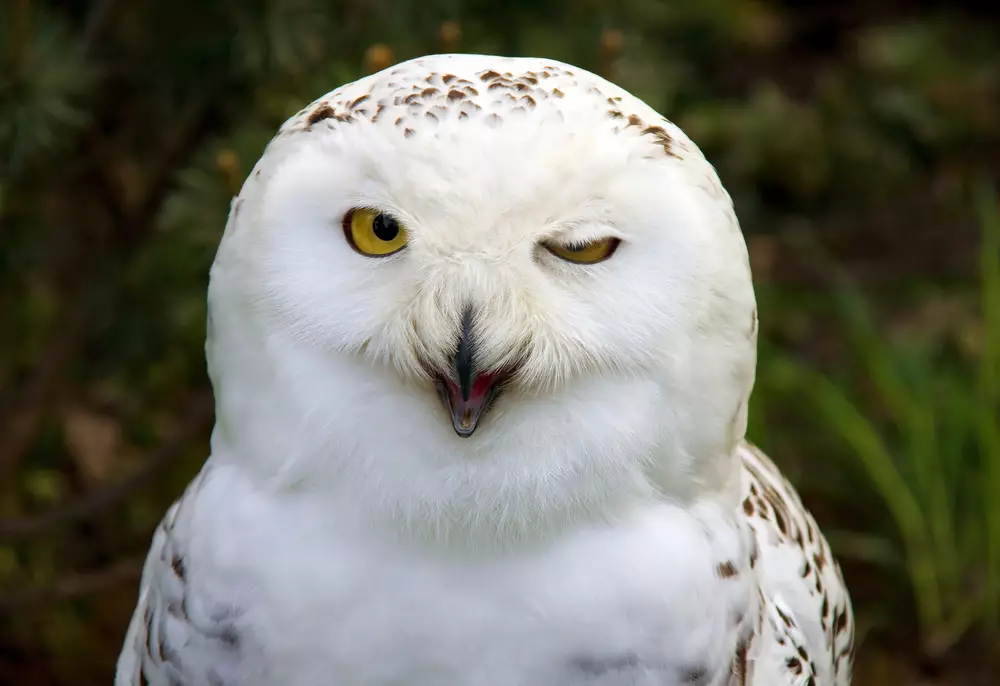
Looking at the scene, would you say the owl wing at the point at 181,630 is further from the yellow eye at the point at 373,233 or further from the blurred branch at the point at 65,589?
the blurred branch at the point at 65,589

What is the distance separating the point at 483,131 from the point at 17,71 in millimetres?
983

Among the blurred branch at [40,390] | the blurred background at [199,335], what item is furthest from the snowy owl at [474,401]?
the blurred branch at [40,390]

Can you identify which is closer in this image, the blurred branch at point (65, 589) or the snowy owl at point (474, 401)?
the snowy owl at point (474, 401)

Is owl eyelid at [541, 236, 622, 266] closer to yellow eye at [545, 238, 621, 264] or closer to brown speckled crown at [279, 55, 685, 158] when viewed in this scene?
yellow eye at [545, 238, 621, 264]

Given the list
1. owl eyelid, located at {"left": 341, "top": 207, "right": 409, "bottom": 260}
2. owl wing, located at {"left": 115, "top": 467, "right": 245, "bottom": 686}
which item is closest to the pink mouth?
owl eyelid, located at {"left": 341, "top": 207, "right": 409, "bottom": 260}

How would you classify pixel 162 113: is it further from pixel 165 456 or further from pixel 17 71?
pixel 165 456

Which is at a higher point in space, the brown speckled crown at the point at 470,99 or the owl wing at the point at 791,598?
the brown speckled crown at the point at 470,99

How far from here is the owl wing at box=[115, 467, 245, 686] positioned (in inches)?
51.5

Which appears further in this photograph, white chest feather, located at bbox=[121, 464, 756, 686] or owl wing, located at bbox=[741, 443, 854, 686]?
owl wing, located at bbox=[741, 443, 854, 686]

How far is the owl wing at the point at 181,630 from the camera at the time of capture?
1.31 m

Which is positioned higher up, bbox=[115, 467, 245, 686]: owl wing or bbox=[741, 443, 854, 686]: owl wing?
bbox=[115, 467, 245, 686]: owl wing

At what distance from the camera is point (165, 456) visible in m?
2.24

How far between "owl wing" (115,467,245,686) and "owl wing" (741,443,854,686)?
596 mm

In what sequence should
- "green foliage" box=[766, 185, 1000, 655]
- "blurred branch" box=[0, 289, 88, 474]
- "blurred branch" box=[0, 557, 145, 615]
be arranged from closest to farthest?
"blurred branch" box=[0, 557, 145, 615] → "blurred branch" box=[0, 289, 88, 474] → "green foliage" box=[766, 185, 1000, 655]
